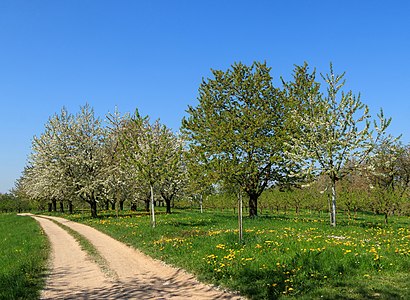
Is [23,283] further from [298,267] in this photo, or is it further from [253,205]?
[253,205]

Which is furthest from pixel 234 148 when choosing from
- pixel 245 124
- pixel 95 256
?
pixel 95 256

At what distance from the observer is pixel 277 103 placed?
32.0 meters

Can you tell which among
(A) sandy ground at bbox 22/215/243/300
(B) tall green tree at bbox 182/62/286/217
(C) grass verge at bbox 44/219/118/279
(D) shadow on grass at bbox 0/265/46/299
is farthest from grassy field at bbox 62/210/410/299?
(B) tall green tree at bbox 182/62/286/217

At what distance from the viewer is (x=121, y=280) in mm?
11352

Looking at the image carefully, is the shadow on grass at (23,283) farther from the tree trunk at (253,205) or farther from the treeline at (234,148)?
the tree trunk at (253,205)

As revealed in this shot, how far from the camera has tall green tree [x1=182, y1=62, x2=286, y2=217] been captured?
2991cm

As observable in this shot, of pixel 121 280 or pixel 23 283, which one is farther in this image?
pixel 121 280

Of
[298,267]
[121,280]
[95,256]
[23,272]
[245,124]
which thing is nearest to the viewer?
[298,267]

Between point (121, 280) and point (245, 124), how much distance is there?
21.1m

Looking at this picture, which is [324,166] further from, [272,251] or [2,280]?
[2,280]

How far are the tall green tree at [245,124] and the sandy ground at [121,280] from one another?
15.2 meters

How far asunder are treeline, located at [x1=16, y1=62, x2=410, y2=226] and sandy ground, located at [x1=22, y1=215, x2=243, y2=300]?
5.40 m

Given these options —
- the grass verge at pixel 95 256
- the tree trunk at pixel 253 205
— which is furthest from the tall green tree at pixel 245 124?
the grass verge at pixel 95 256

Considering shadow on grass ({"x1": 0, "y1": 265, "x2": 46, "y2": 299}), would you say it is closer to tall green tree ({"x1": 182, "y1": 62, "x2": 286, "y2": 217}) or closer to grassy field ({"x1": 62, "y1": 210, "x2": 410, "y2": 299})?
grassy field ({"x1": 62, "y1": 210, "x2": 410, "y2": 299})
